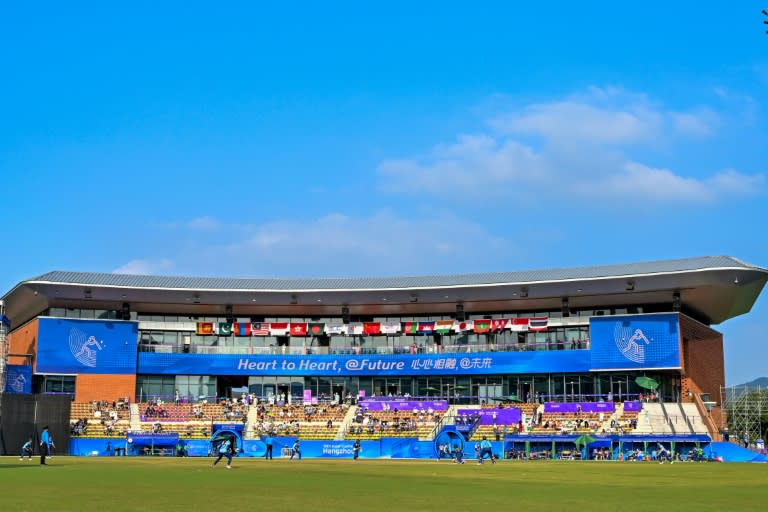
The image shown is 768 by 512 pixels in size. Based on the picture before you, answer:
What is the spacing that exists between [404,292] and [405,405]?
10.4 metres

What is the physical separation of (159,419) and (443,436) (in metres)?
26.3

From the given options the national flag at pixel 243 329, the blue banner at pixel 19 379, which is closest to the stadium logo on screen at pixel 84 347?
the blue banner at pixel 19 379

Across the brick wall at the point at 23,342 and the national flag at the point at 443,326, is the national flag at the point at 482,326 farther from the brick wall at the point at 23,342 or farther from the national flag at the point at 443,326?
the brick wall at the point at 23,342

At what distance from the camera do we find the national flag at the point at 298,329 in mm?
91625

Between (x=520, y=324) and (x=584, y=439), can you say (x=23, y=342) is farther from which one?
(x=584, y=439)

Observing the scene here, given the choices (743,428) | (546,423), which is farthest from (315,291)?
(743,428)

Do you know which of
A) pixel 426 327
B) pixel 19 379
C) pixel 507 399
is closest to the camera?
Answer: pixel 19 379

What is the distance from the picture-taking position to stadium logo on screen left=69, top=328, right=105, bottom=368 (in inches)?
3349

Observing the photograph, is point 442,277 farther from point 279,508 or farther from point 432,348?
point 279,508

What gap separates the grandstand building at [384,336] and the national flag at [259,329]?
14 cm

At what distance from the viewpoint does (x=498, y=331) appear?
8812cm

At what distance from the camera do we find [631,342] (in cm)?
8062

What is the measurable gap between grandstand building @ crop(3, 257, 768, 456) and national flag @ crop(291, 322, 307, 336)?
0.14 m

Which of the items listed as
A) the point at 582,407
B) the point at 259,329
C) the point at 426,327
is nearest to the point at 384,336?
the point at 426,327
